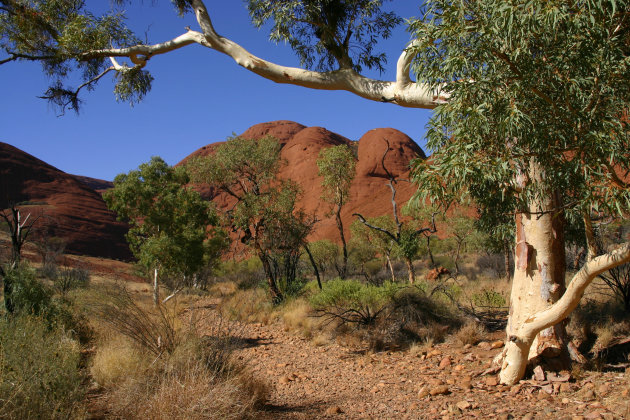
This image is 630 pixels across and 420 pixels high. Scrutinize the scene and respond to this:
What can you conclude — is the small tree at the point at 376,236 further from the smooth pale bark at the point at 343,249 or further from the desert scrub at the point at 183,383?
the desert scrub at the point at 183,383

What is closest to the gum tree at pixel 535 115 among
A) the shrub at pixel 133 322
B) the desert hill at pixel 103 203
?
the shrub at pixel 133 322

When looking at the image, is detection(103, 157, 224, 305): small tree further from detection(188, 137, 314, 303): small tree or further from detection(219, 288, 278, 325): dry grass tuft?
detection(219, 288, 278, 325): dry grass tuft

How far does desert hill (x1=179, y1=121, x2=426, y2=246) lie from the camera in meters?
48.8

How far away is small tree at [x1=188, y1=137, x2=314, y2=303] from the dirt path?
18.0 feet

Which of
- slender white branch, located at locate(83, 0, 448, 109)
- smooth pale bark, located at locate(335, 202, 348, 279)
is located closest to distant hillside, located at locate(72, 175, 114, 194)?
smooth pale bark, located at locate(335, 202, 348, 279)

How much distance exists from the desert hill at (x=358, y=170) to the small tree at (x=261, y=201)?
3122 centimetres

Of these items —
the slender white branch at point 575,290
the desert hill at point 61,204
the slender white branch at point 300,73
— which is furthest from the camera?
the desert hill at point 61,204

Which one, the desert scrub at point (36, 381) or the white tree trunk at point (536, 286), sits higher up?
the white tree trunk at point (536, 286)

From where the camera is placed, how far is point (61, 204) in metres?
51.1

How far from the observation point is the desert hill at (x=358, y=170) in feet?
160

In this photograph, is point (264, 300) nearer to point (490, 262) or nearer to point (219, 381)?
point (219, 381)

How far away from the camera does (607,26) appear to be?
3.55m

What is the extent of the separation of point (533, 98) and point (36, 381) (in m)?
4.46

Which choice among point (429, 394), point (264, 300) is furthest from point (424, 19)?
point (264, 300)
